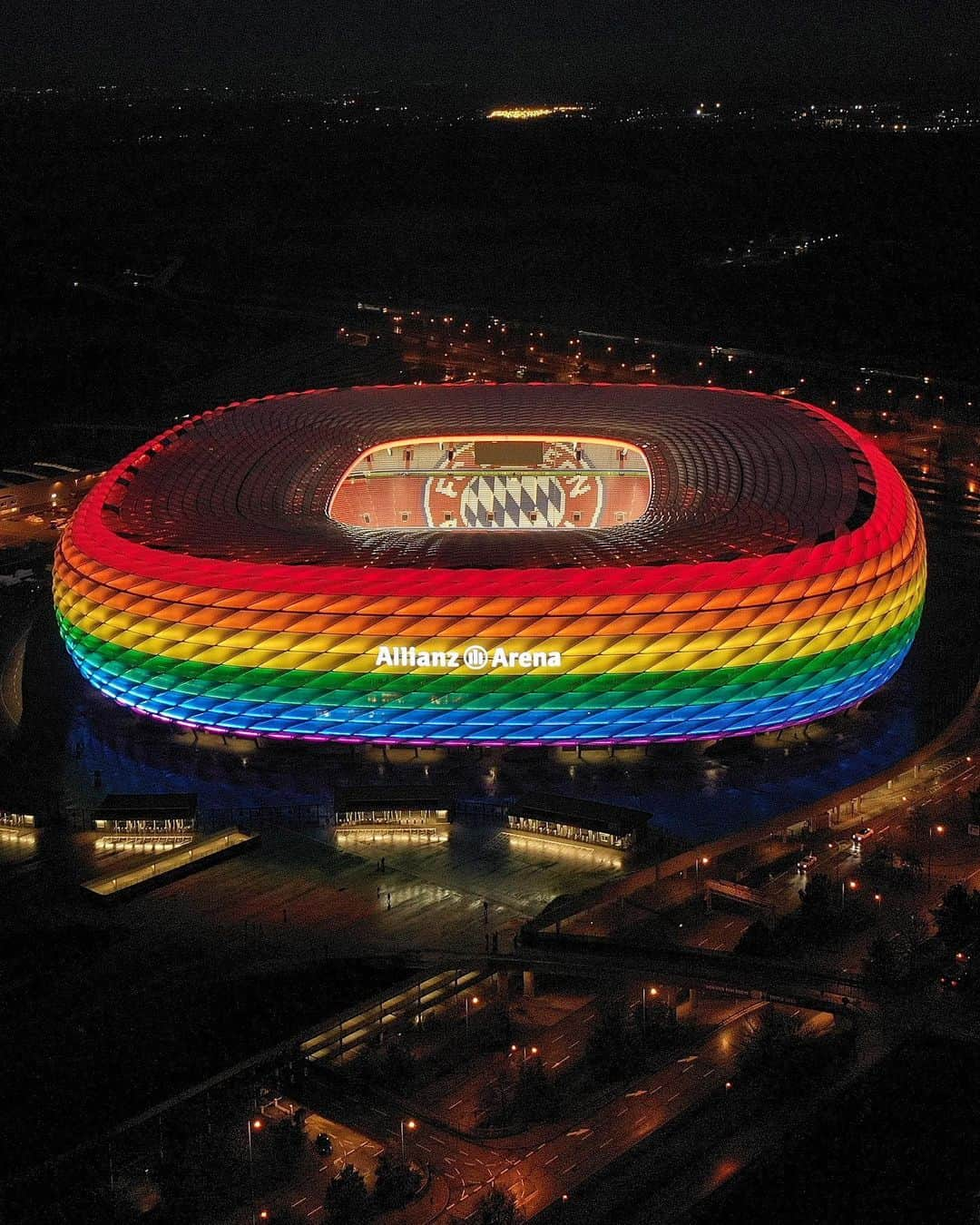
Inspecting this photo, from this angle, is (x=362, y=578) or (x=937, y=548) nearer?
(x=362, y=578)

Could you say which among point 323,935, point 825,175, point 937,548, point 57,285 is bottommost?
point 323,935

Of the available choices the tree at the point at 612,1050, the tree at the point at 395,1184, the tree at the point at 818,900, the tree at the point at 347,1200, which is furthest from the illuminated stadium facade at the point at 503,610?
the tree at the point at 347,1200

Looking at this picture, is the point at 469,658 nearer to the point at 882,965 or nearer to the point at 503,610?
the point at 503,610

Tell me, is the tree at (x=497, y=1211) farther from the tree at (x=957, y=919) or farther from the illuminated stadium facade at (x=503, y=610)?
the illuminated stadium facade at (x=503, y=610)

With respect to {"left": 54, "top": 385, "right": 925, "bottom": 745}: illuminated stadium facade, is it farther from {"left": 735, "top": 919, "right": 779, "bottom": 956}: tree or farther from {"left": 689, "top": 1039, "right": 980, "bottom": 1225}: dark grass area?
{"left": 689, "top": 1039, "right": 980, "bottom": 1225}: dark grass area

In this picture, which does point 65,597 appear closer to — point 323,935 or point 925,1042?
point 323,935

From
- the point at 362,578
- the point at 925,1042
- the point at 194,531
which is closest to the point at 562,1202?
the point at 925,1042

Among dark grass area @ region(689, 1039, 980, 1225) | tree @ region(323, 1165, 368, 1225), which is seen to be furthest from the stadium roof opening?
tree @ region(323, 1165, 368, 1225)
